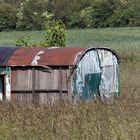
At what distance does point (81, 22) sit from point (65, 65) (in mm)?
64758

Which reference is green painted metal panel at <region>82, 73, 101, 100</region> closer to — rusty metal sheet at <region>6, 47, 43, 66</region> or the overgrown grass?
rusty metal sheet at <region>6, 47, 43, 66</region>

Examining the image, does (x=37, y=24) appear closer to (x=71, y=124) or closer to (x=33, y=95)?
(x=33, y=95)

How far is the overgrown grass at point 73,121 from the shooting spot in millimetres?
6975

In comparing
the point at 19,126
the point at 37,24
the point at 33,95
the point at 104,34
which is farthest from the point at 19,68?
the point at 37,24

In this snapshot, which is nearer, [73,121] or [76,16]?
[73,121]

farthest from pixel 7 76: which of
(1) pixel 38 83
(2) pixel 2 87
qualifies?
(1) pixel 38 83

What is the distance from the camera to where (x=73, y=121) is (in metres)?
7.55

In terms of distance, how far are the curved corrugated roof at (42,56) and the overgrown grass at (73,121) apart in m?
7.90

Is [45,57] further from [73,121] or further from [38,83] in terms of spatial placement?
[73,121]

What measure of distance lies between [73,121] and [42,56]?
9.99m

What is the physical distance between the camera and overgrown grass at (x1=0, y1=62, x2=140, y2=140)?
6975 millimetres

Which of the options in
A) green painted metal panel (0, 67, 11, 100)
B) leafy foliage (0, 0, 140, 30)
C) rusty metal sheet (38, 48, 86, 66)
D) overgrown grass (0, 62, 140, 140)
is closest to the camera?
overgrown grass (0, 62, 140, 140)

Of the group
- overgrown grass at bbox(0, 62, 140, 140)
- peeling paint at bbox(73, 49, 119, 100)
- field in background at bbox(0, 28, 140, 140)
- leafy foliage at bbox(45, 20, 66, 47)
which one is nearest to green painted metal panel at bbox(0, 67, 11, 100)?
peeling paint at bbox(73, 49, 119, 100)

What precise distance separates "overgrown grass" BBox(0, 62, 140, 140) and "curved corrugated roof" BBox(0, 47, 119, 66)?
7.90 meters
